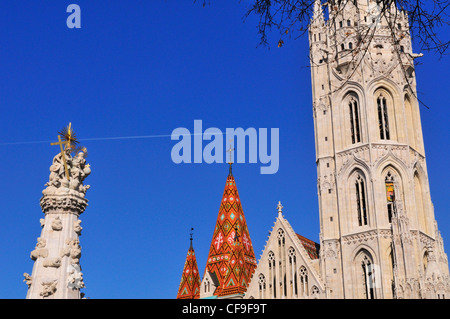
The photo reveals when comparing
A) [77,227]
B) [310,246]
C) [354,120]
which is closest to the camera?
[77,227]

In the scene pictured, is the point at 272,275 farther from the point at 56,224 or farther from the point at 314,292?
the point at 56,224

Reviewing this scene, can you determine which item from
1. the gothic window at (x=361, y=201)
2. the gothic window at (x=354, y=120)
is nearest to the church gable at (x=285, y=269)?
the gothic window at (x=361, y=201)

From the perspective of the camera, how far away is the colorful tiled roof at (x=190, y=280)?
47969 mm

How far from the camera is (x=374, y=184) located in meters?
37.3

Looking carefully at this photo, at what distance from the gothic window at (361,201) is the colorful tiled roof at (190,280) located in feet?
49.8

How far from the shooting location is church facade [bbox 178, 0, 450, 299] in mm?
35656

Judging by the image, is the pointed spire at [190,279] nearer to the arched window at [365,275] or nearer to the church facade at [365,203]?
the church facade at [365,203]

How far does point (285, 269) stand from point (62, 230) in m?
25.5

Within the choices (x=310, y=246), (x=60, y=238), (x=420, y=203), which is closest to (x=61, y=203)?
(x=60, y=238)

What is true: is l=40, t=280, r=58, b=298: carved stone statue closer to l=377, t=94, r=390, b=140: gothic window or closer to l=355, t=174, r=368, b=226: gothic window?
l=355, t=174, r=368, b=226: gothic window
